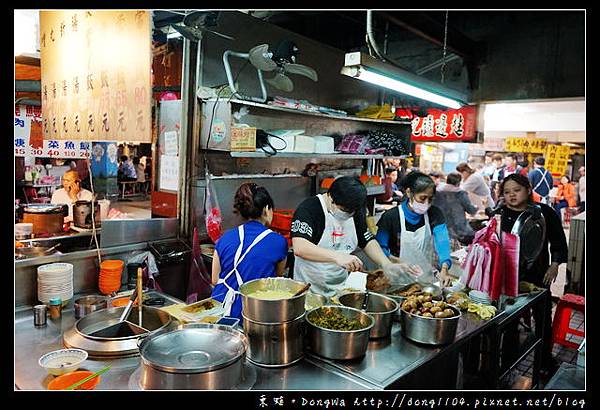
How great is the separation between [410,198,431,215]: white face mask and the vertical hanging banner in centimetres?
185

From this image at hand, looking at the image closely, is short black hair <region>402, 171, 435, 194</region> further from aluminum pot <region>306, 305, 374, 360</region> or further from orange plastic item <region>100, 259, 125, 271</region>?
orange plastic item <region>100, 259, 125, 271</region>

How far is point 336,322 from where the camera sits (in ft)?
6.15

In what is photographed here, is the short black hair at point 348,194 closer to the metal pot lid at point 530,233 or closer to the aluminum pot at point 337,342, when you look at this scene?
the aluminum pot at point 337,342

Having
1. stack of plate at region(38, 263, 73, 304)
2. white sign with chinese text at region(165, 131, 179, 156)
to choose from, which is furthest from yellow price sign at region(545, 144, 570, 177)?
stack of plate at region(38, 263, 73, 304)

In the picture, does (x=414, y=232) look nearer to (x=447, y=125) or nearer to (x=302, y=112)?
(x=302, y=112)

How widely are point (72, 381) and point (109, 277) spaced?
1.09 meters

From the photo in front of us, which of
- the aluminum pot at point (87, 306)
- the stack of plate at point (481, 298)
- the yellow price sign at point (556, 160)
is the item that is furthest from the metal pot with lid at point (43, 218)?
the yellow price sign at point (556, 160)

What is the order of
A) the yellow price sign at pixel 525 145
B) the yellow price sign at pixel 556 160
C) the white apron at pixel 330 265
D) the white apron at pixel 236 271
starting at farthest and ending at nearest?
the yellow price sign at pixel 525 145 → the yellow price sign at pixel 556 160 → the white apron at pixel 330 265 → the white apron at pixel 236 271

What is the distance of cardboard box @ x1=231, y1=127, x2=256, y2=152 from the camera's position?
318 cm

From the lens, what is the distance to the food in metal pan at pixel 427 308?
1999 millimetres

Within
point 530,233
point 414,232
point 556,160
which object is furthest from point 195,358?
point 556,160

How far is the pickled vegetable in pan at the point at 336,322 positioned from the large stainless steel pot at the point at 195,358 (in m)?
0.33

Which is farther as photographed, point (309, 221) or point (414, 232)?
point (414, 232)

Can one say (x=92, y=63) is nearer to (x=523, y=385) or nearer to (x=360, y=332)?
(x=360, y=332)
